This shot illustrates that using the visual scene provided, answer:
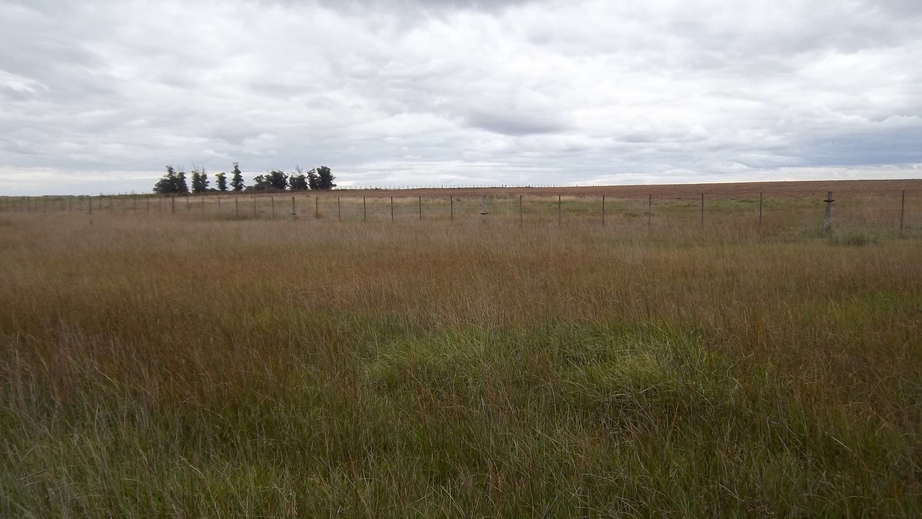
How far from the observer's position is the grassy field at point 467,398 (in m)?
2.64

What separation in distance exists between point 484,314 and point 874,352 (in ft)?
11.1

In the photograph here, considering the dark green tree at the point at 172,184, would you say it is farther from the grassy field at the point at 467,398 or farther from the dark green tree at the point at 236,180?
the grassy field at the point at 467,398

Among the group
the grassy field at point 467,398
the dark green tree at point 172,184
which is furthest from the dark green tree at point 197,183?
the grassy field at point 467,398

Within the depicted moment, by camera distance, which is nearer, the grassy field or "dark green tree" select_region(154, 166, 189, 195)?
the grassy field

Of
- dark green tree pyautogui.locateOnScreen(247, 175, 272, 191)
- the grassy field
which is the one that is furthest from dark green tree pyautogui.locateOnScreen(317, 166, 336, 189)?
the grassy field

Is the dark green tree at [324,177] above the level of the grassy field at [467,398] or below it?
above

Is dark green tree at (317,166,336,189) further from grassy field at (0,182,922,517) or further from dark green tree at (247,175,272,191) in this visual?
grassy field at (0,182,922,517)

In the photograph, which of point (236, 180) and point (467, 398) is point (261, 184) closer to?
point (236, 180)

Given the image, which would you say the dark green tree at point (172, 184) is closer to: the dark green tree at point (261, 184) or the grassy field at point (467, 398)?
the dark green tree at point (261, 184)

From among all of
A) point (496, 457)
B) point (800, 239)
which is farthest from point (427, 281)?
point (800, 239)

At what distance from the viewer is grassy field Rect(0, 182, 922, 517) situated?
8.66 ft

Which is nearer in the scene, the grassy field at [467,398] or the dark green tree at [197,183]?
the grassy field at [467,398]

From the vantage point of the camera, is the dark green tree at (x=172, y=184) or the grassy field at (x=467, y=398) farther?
the dark green tree at (x=172, y=184)

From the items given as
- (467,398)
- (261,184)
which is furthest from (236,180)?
(467,398)
